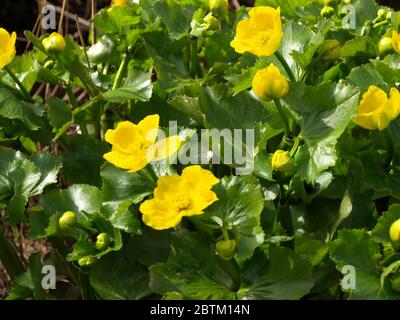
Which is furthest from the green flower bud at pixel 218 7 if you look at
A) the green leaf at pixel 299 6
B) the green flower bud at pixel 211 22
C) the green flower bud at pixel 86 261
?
the green flower bud at pixel 86 261

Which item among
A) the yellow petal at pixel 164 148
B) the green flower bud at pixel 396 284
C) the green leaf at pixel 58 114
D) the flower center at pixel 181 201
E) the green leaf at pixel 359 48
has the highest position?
the green leaf at pixel 359 48

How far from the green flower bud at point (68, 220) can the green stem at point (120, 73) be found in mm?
284

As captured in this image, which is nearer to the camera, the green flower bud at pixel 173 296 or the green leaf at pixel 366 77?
the green flower bud at pixel 173 296

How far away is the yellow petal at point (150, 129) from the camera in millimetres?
819

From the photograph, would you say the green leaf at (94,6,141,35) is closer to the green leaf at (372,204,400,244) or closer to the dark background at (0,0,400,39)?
the green leaf at (372,204,400,244)

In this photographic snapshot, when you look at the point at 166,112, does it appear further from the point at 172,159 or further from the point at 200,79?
the point at 172,159

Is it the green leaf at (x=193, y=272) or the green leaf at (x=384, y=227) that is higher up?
the green leaf at (x=384, y=227)

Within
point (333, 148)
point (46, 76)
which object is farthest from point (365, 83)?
point (46, 76)

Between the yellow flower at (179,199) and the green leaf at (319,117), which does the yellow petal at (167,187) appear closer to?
the yellow flower at (179,199)

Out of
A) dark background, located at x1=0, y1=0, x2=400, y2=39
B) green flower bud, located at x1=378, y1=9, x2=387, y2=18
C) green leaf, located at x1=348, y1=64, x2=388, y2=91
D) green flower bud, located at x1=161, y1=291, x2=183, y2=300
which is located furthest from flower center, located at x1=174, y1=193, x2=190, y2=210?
dark background, located at x1=0, y1=0, x2=400, y2=39

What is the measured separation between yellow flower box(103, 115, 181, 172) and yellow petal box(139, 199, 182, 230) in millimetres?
51

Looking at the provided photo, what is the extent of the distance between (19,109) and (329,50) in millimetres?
465
